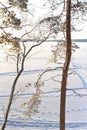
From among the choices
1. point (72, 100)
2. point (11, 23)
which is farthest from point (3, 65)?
point (11, 23)

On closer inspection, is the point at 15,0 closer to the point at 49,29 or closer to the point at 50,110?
the point at 49,29

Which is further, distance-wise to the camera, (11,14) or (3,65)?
(3,65)

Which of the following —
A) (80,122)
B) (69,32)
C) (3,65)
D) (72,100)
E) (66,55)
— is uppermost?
(69,32)

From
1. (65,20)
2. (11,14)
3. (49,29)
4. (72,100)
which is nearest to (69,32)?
(65,20)

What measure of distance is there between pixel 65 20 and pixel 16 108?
15.6 m

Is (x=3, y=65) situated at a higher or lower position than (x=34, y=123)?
lower

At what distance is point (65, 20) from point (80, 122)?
12.1 m

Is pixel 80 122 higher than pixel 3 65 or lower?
higher

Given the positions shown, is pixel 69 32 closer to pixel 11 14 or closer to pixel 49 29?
pixel 49 29

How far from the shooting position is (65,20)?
354 inches

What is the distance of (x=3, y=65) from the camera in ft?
161

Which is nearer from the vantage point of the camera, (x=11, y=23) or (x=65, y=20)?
(x=65, y=20)

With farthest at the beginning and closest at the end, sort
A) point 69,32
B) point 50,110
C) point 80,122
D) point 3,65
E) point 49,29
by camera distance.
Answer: point 3,65 → point 50,110 → point 80,122 → point 49,29 → point 69,32

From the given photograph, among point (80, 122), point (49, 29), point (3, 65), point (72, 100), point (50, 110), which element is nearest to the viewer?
point (49, 29)
